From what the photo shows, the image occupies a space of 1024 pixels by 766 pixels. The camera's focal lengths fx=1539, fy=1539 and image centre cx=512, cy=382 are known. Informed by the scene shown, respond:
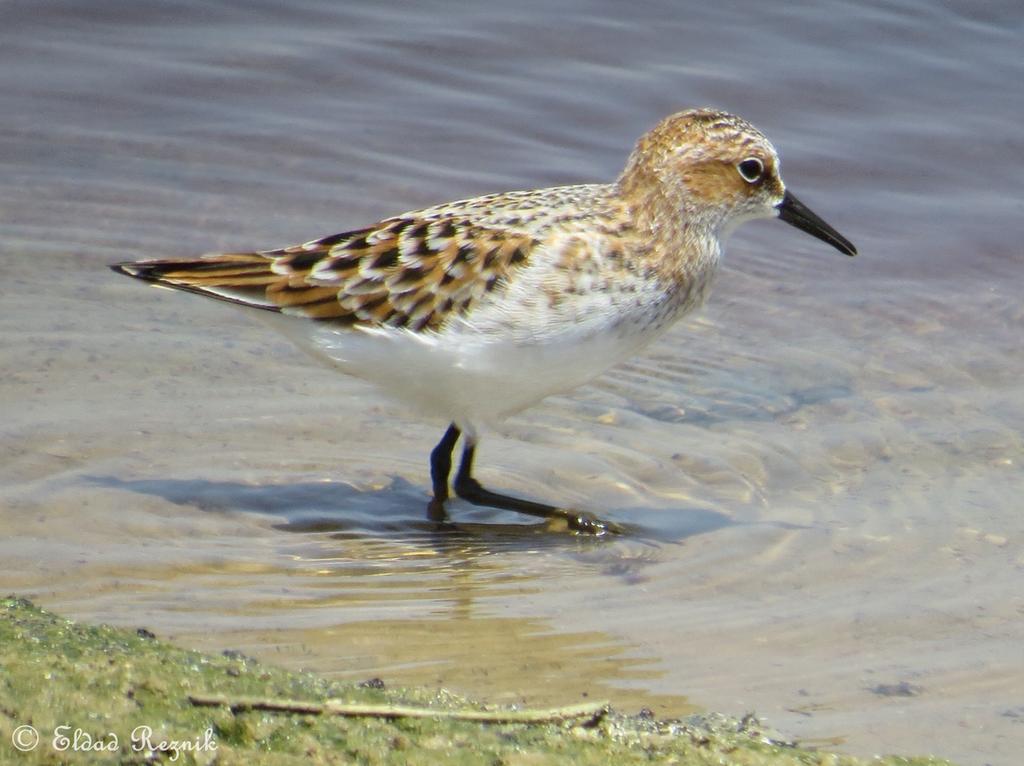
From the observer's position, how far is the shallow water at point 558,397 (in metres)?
5.30

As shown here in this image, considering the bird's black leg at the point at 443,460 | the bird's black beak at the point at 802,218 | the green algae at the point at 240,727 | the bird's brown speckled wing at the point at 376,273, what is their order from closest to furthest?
1. the green algae at the point at 240,727
2. the bird's brown speckled wing at the point at 376,273
3. the bird's black leg at the point at 443,460
4. the bird's black beak at the point at 802,218

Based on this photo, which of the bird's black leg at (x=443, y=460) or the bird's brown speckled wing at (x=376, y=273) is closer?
the bird's brown speckled wing at (x=376, y=273)

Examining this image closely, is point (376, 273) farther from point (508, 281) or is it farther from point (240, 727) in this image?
point (240, 727)

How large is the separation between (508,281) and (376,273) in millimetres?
627

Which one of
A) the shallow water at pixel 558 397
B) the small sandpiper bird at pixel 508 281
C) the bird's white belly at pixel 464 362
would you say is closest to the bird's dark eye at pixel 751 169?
the small sandpiper bird at pixel 508 281

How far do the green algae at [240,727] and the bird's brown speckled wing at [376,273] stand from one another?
254 centimetres

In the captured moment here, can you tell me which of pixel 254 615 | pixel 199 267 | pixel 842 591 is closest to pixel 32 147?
pixel 199 267

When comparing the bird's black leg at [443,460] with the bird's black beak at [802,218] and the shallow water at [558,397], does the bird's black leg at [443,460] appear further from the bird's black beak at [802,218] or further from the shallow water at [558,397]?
the bird's black beak at [802,218]

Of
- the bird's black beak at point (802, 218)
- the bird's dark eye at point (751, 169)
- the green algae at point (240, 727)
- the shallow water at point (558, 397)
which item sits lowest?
the shallow water at point (558, 397)

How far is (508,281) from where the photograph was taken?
6.27 metres

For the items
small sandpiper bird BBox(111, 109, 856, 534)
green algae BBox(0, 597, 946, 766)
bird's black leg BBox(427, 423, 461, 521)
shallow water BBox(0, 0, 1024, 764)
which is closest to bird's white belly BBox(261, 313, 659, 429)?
small sandpiper bird BBox(111, 109, 856, 534)

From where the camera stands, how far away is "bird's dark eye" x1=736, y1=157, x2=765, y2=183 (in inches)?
271

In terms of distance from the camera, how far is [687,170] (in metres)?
6.83

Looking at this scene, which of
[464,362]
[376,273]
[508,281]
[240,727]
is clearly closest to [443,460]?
[464,362]
